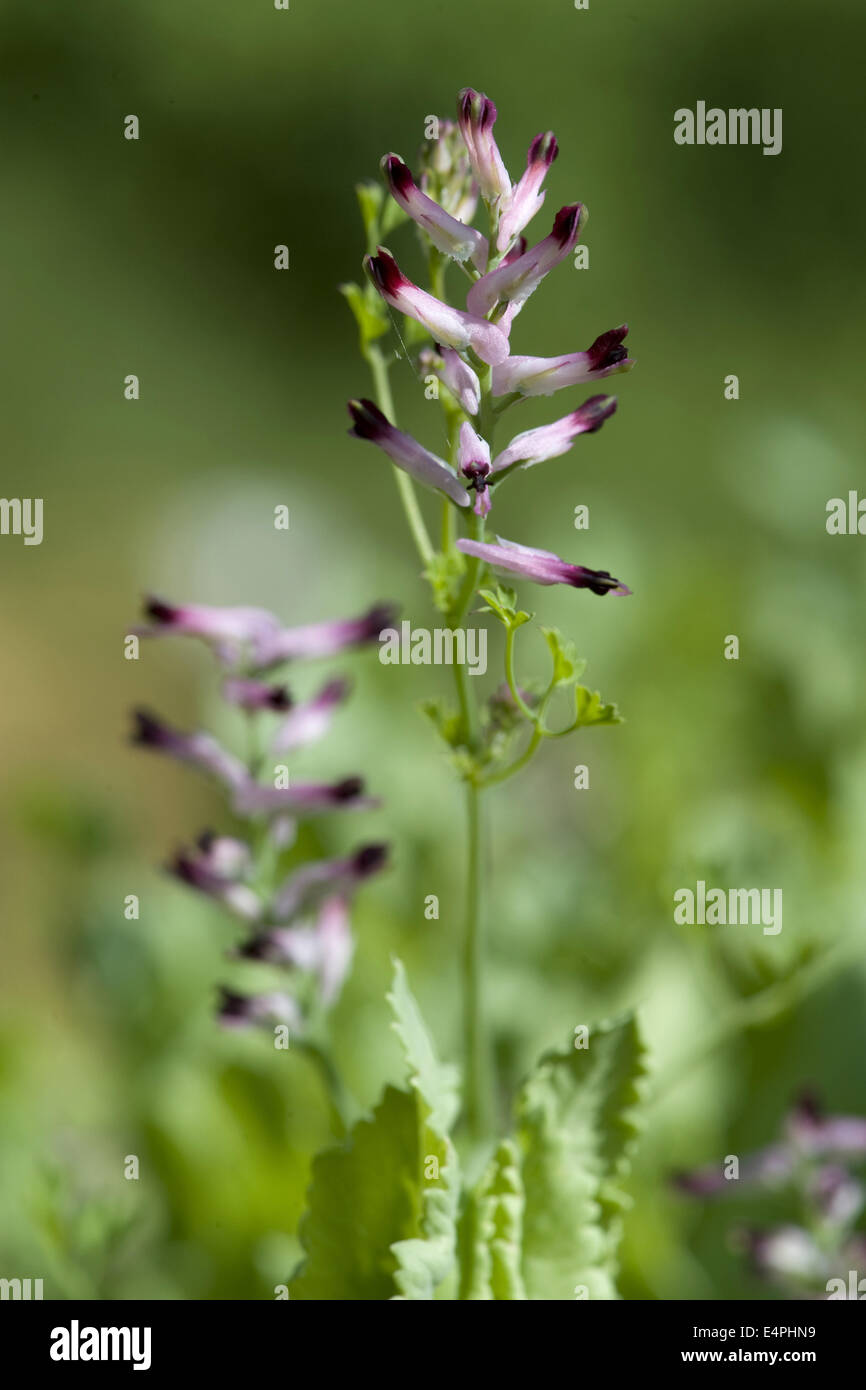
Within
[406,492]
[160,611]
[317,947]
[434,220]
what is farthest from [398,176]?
[317,947]

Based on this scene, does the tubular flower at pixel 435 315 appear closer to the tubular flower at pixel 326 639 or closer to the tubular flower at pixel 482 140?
the tubular flower at pixel 482 140

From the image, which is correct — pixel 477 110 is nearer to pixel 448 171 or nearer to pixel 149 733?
pixel 448 171

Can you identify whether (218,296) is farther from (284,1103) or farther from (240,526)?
(284,1103)

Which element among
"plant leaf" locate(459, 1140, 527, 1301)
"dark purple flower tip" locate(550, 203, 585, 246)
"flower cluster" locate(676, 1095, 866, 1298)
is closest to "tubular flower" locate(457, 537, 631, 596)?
"dark purple flower tip" locate(550, 203, 585, 246)

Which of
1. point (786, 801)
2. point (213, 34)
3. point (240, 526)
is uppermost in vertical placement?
point (213, 34)

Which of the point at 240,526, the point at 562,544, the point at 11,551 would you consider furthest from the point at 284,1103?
the point at 11,551
